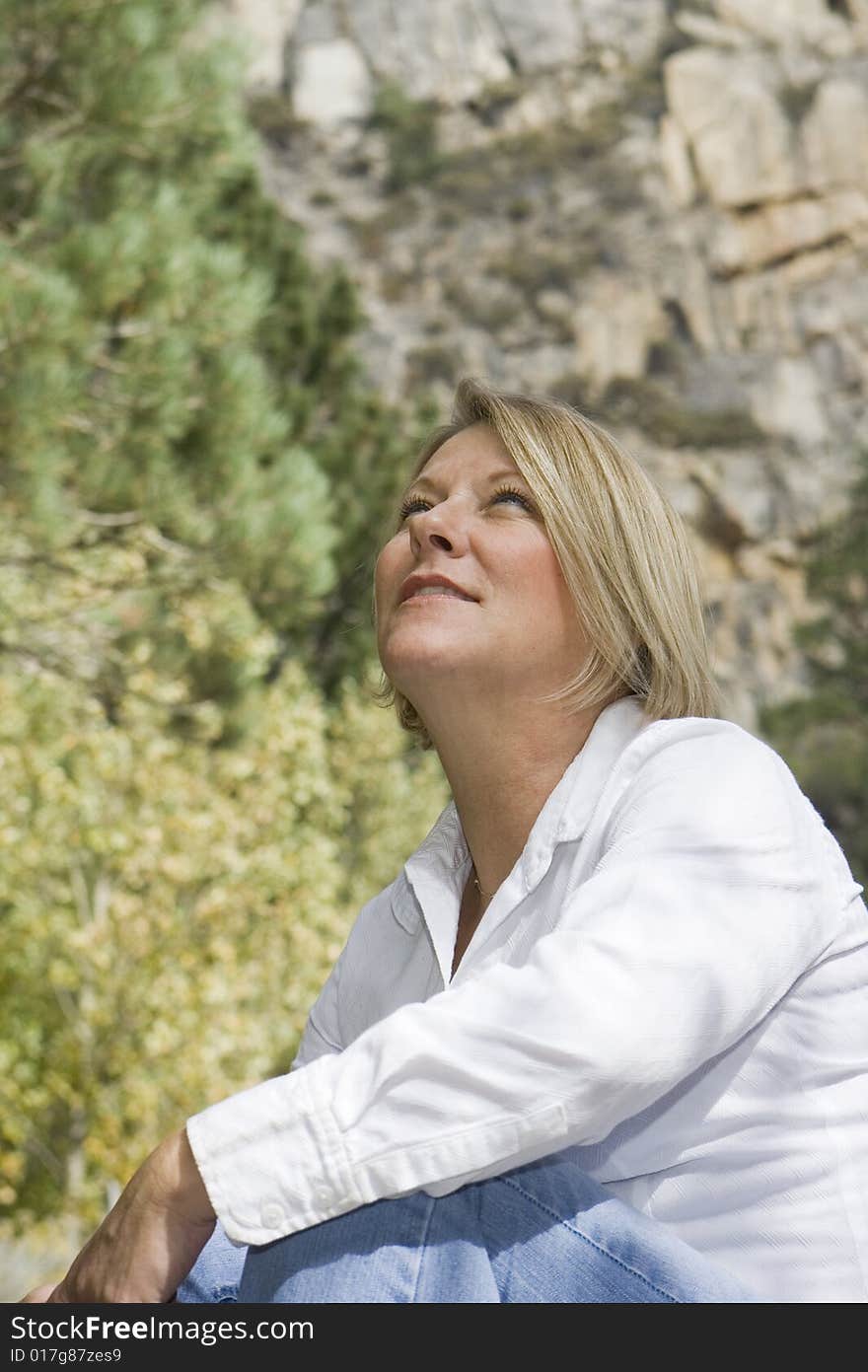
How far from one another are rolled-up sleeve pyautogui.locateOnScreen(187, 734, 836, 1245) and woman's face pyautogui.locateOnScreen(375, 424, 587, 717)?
373 millimetres

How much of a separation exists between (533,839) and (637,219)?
27.2m

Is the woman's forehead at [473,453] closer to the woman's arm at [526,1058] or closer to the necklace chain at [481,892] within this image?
the necklace chain at [481,892]

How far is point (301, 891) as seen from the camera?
4086 mm

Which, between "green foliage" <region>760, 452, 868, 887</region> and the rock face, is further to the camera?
the rock face

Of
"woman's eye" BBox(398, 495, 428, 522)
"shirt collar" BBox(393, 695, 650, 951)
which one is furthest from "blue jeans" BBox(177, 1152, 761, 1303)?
"woman's eye" BBox(398, 495, 428, 522)

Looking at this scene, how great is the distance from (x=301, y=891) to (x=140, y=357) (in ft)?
6.02

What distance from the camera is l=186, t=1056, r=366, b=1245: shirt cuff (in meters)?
0.94

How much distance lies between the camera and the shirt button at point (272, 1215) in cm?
95

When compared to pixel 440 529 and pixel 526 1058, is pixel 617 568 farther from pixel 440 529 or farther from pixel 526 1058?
pixel 526 1058

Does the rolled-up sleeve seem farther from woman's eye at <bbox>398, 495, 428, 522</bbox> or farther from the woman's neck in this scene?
woman's eye at <bbox>398, 495, 428, 522</bbox>

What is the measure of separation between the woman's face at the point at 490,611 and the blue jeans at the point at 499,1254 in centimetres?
50

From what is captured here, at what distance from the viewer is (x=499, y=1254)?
3.16 ft
